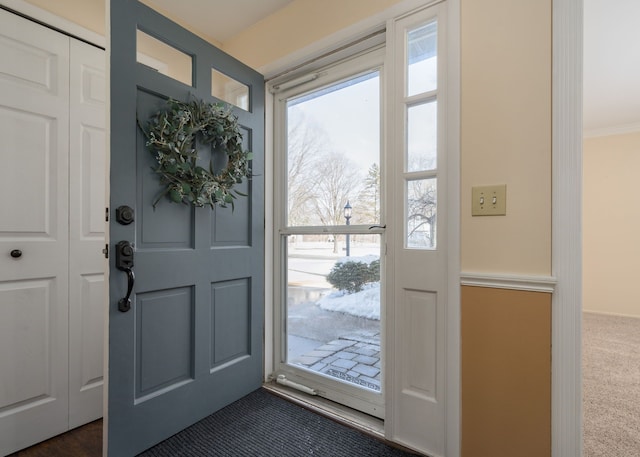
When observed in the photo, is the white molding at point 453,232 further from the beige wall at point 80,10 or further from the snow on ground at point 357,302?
the beige wall at point 80,10

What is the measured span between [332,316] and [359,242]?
540mm

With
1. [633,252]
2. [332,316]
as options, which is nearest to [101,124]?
[332,316]

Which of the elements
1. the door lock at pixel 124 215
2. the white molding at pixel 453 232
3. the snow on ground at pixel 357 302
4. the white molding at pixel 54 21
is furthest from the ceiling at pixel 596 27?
the snow on ground at pixel 357 302

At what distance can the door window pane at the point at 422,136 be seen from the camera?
1479mm

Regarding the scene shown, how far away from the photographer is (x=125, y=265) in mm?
1375

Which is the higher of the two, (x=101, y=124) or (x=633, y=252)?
(x=101, y=124)

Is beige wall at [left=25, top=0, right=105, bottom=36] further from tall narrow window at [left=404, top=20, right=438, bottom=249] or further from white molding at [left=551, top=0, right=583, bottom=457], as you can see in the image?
white molding at [left=551, top=0, right=583, bottom=457]

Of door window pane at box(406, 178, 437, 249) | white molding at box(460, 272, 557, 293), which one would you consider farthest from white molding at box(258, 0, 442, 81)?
white molding at box(460, 272, 557, 293)

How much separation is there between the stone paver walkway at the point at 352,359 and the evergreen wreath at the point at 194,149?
1.16 m

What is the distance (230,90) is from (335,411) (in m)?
2.23

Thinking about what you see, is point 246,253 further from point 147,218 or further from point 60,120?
point 60,120

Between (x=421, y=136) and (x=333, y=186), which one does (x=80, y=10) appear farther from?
(x=421, y=136)

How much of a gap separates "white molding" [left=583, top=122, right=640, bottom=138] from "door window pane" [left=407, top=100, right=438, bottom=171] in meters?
4.33

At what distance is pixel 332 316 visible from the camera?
2.04 meters
